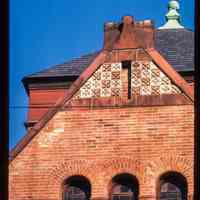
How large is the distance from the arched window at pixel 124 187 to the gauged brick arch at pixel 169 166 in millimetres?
402

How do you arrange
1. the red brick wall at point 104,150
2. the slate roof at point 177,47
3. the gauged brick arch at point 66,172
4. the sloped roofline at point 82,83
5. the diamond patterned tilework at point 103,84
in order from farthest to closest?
the slate roof at point 177,47, the diamond patterned tilework at point 103,84, the sloped roofline at point 82,83, the gauged brick arch at point 66,172, the red brick wall at point 104,150

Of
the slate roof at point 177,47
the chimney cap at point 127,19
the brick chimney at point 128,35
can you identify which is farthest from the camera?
the slate roof at point 177,47

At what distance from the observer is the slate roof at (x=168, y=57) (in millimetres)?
29141

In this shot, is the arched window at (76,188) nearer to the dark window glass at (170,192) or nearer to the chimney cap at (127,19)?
the dark window glass at (170,192)

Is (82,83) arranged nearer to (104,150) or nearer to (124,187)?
(104,150)

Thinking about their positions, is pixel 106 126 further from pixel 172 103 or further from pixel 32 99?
pixel 32 99

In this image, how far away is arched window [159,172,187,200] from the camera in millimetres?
24844

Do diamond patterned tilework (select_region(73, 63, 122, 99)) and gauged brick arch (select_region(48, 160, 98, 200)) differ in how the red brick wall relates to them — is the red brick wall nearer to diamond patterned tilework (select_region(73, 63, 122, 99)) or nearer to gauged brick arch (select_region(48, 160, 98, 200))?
gauged brick arch (select_region(48, 160, 98, 200))

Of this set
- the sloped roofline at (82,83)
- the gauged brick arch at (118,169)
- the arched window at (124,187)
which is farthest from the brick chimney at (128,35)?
the arched window at (124,187)

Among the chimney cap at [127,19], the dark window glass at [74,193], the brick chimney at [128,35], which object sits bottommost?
the dark window glass at [74,193]

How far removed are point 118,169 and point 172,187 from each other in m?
1.21

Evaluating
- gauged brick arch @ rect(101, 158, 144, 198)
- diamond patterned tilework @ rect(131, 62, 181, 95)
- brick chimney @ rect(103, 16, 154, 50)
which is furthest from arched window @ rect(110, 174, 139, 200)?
brick chimney @ rect(103, 16, 154, 50)

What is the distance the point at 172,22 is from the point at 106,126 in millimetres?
9968

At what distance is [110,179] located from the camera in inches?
989
